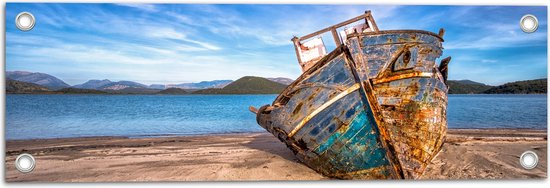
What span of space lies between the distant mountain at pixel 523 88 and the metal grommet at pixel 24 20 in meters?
6.65

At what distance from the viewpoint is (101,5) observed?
199 inches

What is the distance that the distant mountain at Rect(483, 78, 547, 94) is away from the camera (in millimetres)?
5174

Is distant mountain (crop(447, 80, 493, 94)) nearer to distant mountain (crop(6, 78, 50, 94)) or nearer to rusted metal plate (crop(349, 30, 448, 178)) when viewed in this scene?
rusted metal plate (crop(349, 30, 448, 178))

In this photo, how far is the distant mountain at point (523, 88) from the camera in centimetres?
517

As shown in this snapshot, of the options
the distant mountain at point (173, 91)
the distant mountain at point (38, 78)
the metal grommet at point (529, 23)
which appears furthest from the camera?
the distant mountain at point (173, 91)

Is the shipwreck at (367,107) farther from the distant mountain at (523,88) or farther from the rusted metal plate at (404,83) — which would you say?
the distant mountain at (523,88)

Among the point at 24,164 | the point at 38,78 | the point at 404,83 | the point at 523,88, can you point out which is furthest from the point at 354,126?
the point at 38,78

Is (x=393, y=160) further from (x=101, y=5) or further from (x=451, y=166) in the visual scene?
(x=101, y=5)

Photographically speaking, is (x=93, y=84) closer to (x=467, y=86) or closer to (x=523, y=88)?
(x=467, y=86)

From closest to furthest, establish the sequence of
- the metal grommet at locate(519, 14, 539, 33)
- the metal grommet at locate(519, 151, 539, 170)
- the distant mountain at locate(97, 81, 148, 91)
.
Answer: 1. the metal grommet at locate(519, 14, 539, 33)
2. the metal grommet at locate(519, 151, 539, 170)
3. the distant mountain at locate(97, 81, 148, 91)

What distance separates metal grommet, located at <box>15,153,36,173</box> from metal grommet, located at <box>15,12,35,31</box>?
1.63m

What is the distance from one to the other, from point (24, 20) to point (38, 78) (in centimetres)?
113

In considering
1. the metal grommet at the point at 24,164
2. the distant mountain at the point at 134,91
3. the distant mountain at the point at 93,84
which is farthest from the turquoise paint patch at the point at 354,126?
the distant mountain at the point at 134,91

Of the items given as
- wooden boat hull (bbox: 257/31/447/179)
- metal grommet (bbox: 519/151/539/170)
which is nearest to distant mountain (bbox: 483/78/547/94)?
metal grommet (bbox: 519/151/539/170)
